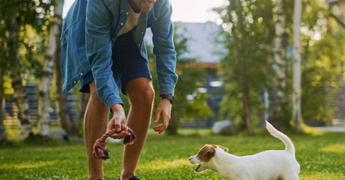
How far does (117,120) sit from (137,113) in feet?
3.35

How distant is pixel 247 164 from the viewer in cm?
312

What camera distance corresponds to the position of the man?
281cm

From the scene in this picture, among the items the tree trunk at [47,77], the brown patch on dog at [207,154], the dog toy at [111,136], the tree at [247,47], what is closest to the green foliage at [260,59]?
the tree at [247,47]

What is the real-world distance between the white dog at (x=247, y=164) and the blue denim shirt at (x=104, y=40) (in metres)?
0.49

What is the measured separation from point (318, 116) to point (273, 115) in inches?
103

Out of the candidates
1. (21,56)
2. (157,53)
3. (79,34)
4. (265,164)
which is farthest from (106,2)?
(21,56)

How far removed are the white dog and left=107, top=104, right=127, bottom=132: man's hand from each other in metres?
0.86

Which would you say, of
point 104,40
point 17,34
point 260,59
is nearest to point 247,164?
point 104,40

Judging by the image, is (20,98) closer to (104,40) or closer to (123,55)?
(123,55)

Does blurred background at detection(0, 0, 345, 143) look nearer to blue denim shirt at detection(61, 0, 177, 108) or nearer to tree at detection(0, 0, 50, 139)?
tree at detection(0, 0, 50, 139)

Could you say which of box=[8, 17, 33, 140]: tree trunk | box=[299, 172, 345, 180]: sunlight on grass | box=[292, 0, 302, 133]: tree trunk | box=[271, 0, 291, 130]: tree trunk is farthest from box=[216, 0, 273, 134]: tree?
box=[299, 172, 345, 180]: sunlight on grass

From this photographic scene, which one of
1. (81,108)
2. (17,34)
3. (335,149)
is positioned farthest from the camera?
(81,108)

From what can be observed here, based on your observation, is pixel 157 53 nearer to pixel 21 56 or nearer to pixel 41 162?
pixel 41 162

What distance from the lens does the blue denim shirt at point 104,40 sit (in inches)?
106
